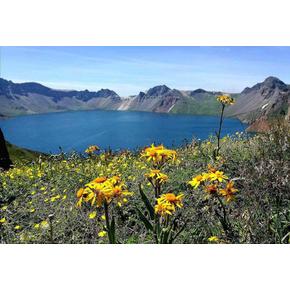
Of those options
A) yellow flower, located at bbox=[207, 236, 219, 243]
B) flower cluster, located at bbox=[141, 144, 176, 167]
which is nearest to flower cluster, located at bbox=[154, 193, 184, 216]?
flower cluster, located at bbox=[141, 144, 176, 167]

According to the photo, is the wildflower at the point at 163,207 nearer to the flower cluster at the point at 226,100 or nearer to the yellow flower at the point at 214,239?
the yellow flower at the point at 214,239

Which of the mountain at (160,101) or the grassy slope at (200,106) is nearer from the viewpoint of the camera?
the mountain at (160,101)

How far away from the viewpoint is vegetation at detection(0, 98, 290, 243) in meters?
2.74

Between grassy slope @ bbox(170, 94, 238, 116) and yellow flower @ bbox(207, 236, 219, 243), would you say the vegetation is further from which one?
grassy slope @ bbox(170, 94, 238, 116)

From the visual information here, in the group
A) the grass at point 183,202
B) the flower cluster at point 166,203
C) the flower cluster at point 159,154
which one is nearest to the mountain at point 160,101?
the grass at point 183,202

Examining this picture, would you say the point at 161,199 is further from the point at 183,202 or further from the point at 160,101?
the point at 160,101

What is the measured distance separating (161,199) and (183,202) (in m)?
1.27

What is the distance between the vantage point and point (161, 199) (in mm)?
2570

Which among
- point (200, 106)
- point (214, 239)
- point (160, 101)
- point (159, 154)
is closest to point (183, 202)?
point (214, 239)

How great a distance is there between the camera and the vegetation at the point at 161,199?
8.98 feet
